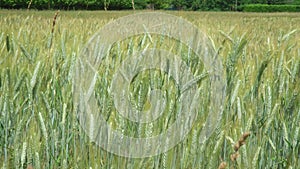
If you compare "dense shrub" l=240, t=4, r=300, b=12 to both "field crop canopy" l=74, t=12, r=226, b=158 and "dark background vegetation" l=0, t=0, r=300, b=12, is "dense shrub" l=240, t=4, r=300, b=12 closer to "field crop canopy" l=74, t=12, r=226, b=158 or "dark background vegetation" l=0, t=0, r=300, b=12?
"dark background vegetation" l=0, t=0, r=300, b=12

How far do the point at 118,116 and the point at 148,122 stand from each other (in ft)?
0.24

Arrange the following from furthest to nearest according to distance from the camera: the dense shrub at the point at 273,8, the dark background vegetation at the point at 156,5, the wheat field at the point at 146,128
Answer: the dense shrub at the point at 273,8, the dark background vegetation at the point at 156,5, the wheat field at the point at 146,128

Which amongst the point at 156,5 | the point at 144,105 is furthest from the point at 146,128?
the point at 156,5

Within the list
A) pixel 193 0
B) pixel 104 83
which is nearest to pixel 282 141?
pixel 104 83

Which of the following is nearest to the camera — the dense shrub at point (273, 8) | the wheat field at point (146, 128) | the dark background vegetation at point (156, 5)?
the wheat field at point (146, 128)

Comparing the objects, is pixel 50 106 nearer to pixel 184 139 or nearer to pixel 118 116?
pixel 118 116

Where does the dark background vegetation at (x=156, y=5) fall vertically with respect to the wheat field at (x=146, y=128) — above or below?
above

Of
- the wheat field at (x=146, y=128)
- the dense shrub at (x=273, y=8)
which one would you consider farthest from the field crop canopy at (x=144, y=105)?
the dense shrub at (x=273, y=8)

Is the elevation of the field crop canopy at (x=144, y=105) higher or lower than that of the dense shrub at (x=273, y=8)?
lower

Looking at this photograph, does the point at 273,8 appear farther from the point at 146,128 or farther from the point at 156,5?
the point at 146,128

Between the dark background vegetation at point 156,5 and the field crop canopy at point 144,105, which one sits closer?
the field crop canopy at point 144,105

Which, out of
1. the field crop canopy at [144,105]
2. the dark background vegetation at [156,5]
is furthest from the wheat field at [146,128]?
the dark background vegetation at [156,5]

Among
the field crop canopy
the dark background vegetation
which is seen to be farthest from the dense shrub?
the field crop canopy

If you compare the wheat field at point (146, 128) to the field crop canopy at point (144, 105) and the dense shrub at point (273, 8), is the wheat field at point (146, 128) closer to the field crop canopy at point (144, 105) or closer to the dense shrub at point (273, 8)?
the field crop canopy at point (144, 105)
